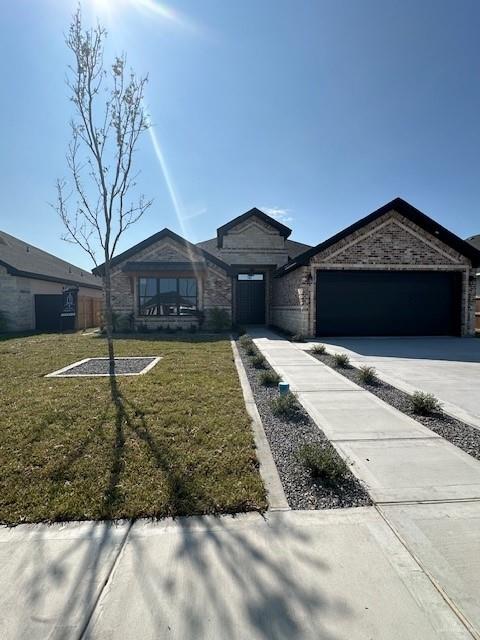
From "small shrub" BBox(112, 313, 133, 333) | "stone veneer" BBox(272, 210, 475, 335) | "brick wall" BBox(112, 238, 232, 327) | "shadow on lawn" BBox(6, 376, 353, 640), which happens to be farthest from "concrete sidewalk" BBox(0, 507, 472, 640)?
"brick wall" BBox(112, 238, 232, 327)

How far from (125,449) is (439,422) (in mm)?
3921

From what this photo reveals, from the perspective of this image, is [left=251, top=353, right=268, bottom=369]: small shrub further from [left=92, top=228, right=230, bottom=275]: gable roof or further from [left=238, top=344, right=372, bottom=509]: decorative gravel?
[left=92, top=228, right=230, bottom=275]: gable roof

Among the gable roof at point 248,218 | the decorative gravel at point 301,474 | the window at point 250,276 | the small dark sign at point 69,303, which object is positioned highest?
the gable roof at point 248,218

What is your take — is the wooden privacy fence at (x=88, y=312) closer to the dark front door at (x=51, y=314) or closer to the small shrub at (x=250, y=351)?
the dark front door at (x=51, y=314)

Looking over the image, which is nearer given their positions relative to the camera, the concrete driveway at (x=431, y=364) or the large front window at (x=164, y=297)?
the concrete driveway at (x=431, y=364)

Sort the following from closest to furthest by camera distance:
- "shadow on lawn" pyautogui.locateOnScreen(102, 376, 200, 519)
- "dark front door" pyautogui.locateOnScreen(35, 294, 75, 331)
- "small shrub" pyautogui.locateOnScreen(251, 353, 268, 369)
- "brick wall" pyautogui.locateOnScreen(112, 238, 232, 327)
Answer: "shadow on lawn" pyautogui.locateOnScreen(102, 376, 200, 519) → "small shrub" pyautogui.locateOnScreen(251, 353, 268, 369) → "brick wall" pyautogui.locateOnScreen(112, 238, 232, 327) → "dark front door" pyautogui.locateOnScreen(35, 294, 75, 331)

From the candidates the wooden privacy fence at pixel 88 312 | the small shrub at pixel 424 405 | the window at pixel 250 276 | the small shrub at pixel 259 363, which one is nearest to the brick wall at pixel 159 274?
the window at pixel 250 276

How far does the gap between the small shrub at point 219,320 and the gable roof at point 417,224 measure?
4.83m

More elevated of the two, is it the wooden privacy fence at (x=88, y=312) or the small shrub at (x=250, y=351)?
the wooden privacy fence at (x=88, y=312)

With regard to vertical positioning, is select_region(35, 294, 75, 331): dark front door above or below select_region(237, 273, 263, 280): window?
below

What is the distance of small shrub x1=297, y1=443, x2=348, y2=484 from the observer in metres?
2.85

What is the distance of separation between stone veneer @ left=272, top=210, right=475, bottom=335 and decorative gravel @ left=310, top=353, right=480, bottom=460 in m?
6.63

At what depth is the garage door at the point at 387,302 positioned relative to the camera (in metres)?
12.4

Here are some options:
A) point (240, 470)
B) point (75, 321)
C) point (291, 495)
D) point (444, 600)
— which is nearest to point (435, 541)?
point (444, 600)
